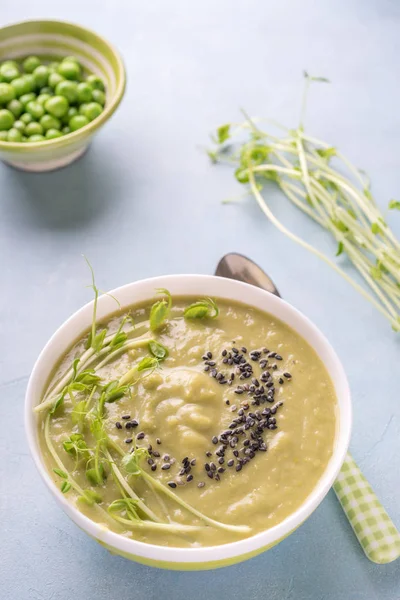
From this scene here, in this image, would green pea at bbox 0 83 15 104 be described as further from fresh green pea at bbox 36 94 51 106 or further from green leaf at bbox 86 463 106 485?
green leaf at bbox 86 463 106 485

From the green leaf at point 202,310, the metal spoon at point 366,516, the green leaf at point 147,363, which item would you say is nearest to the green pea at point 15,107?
the green leaf at point 202,310

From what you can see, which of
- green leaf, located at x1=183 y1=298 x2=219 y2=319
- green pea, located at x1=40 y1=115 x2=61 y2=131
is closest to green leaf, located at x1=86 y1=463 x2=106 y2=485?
green leaf, located at x1=183 y1=298 x2=219 y2=319

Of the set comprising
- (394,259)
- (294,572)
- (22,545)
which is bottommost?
(22,545)

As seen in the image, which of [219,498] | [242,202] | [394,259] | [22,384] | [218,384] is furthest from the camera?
[242,202]

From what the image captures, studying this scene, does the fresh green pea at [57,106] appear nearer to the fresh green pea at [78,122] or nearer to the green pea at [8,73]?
the fresh green pea at [78,122]

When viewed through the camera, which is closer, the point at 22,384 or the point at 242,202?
the point at 22,384

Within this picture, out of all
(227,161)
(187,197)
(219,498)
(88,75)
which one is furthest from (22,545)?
(88,75)

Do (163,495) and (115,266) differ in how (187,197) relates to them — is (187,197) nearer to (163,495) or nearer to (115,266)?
(115,266)
